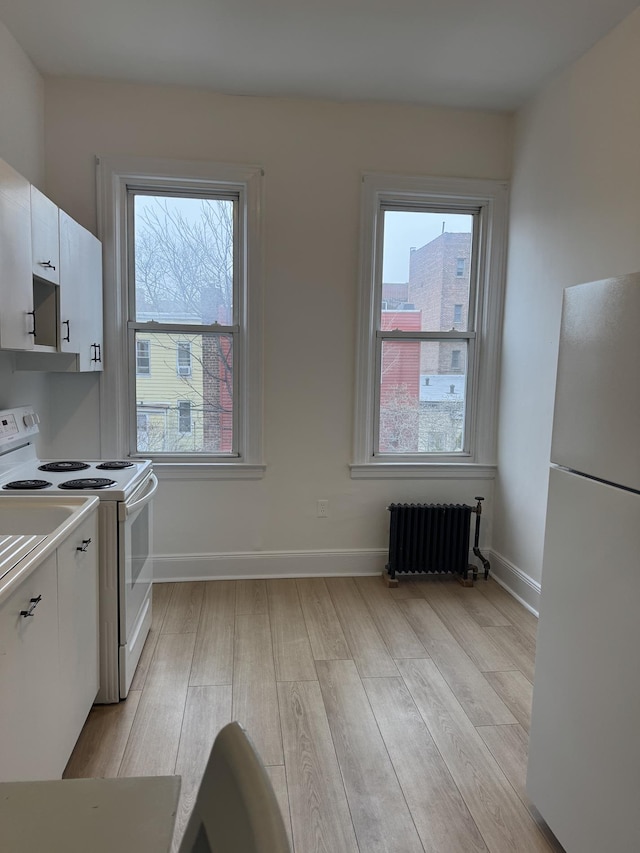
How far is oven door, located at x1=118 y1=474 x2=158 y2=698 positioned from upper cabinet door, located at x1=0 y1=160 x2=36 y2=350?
0.74 meters

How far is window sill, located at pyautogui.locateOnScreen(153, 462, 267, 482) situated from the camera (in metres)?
3.50

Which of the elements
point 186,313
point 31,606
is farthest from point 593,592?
point 186,313

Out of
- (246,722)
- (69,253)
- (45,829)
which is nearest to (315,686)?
(246,722)

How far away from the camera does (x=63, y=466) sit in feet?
8.93

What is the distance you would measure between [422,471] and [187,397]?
62.3 inches

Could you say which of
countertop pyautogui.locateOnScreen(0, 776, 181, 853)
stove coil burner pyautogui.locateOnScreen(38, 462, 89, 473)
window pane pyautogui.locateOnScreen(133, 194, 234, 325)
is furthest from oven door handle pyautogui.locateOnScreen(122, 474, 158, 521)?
countertop pyautogui.locateOnScreen(0, 776, 181, 853)

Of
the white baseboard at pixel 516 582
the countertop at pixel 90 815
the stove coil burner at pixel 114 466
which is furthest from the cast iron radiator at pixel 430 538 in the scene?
the countertop at pixel 90 815

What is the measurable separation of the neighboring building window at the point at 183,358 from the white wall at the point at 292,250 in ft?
1.60

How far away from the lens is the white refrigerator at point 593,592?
1336mm

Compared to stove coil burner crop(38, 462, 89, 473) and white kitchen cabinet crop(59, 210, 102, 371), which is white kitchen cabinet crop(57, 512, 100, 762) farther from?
white kitchen cabinet crop(59, 210, 102, 371)

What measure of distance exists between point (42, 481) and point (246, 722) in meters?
1.27

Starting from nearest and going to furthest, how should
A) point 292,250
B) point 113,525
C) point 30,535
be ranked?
point 30,535
point 113,525
point 292,250

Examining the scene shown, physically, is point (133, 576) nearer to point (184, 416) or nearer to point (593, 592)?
point (184, 416)

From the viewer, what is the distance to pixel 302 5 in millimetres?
2471
